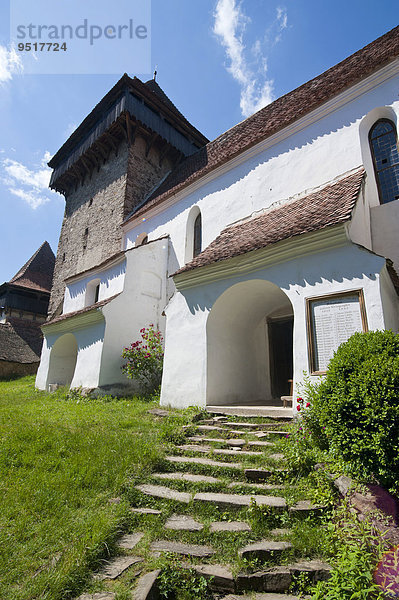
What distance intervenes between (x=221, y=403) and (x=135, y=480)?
12.5ft

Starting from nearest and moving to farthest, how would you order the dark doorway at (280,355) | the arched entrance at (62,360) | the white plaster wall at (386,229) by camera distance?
the white plaster wall at (386,229) → the dark doorway at (280,355) → the arched entrance at (62,360)

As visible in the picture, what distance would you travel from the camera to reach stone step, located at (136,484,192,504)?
12.4ft

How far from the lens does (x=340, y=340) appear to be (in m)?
5.59

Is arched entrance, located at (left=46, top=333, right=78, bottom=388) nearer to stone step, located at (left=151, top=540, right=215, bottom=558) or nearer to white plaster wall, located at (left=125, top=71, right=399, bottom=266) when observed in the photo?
white plaster wall, located at (left=125, top=71, right=399, bottom=266)

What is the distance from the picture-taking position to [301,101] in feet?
33.3

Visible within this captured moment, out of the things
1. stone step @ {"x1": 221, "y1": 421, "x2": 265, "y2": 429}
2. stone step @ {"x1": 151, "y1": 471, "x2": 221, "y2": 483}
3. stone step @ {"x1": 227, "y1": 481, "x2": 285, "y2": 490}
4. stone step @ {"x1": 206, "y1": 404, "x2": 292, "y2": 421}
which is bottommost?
stone step @ {"x1": 227, "y1": 481, "x2": 285, "y2": 490}

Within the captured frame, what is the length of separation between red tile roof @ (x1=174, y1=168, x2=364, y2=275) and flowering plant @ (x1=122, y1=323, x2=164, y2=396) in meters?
3.26

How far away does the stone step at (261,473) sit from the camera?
4.06m

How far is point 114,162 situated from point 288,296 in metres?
16.1

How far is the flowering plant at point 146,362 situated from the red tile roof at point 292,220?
3.26 metres

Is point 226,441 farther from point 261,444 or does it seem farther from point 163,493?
point 163,493

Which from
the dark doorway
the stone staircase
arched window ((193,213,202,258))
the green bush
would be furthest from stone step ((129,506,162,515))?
arched window ((193,213,202,258))

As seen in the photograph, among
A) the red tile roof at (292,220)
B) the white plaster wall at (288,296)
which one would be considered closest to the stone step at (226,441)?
the white plaster wall at (288,296)

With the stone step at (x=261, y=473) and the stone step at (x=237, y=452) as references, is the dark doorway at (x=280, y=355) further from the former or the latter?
the stone step at (x=261, y=473)
